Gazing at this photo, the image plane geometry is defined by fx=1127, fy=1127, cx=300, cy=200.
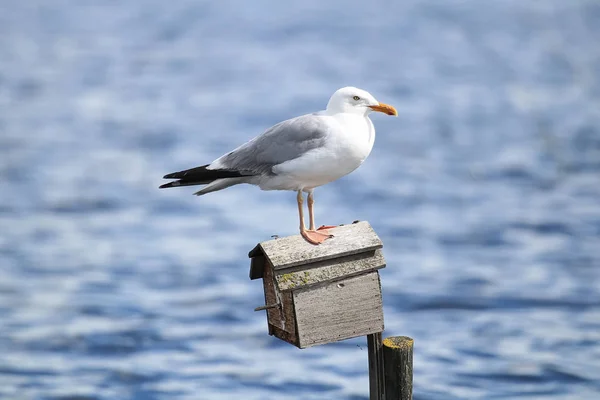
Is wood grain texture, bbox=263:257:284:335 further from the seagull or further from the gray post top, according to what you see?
the seagull

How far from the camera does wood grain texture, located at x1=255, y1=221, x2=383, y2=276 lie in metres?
7.18

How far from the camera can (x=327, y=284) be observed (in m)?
7.42

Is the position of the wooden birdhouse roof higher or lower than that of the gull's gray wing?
lower

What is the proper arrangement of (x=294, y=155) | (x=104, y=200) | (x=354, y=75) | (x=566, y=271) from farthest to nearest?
(x=354, y=75) < (x=104, y=200) < (x=566, y=271) < (x=294, y=155)

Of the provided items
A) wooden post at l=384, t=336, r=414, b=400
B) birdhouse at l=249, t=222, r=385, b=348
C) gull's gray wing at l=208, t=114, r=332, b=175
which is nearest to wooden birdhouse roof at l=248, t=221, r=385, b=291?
birdhouse at l=249, t=222, r=385, b=348

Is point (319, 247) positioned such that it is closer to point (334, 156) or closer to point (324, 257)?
point (324, 257)

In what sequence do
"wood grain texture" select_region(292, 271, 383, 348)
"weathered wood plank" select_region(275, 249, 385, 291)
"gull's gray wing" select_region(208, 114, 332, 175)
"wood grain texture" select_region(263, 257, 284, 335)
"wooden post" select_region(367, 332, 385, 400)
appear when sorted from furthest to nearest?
"wooden post" select_region(367, 332, 385, 400), "wood grain texture" select_region(263, 257, 284, 335), "wood grain texture" select_region(292, 271, 383, 348), "weathered wood plank" select_region(275, 249, 385, 291), "gull's gray wing" select_region(208, 114, 332, 175)

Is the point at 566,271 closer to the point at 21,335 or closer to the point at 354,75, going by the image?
the point at 21,335

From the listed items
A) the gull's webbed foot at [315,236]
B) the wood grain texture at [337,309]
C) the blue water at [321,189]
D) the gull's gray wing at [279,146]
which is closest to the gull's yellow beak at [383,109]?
the gull's gray wing at [279,146]

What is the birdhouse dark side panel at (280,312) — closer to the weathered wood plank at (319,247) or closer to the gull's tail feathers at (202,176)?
the weathered wood plank at (319,247)

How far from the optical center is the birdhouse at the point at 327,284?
285 inches

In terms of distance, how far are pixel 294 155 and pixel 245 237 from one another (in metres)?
15.0

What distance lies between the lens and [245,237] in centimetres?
2208

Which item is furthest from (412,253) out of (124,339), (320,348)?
(124,339)
